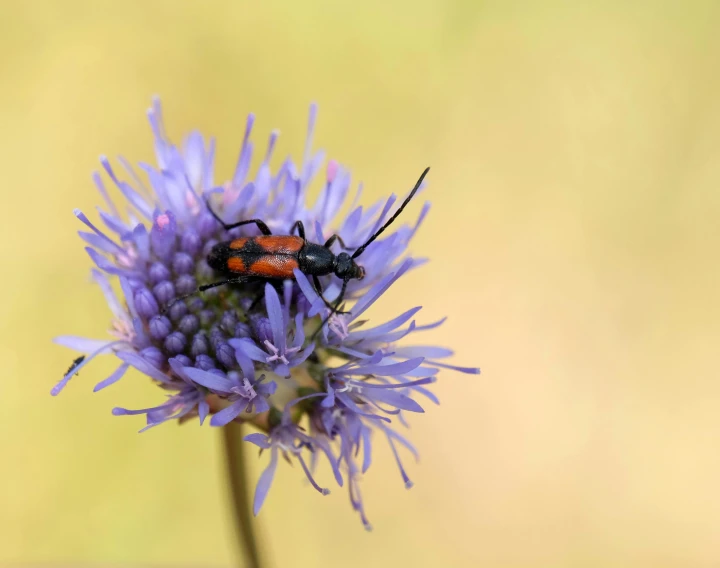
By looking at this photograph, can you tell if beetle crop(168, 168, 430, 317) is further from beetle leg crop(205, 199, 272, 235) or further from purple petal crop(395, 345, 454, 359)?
purple petal crop(395, 345, 454, 359)

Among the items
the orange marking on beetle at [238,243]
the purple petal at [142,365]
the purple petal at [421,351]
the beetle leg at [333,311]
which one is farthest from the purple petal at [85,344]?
the purple petal at [421,351]

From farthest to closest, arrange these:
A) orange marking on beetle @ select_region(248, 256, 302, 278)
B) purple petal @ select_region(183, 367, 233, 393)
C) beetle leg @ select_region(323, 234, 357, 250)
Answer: beetle leg @ select_region(323, 234, 357, 250), orange marking on beetle @ select_region(248, 256, 302, 278), purple petal @ select_region(183, 367, 233, 393)

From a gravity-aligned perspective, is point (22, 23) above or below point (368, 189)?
above

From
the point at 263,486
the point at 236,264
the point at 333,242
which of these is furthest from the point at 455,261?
the point at 263,486

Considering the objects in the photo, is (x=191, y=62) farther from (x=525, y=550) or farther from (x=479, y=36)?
(x=525, y=550)

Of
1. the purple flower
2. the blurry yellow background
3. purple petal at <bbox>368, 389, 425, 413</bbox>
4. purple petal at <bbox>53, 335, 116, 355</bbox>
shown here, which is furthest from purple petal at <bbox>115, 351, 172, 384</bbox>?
the blurry yellow background

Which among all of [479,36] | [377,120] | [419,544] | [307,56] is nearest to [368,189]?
[377,120]
